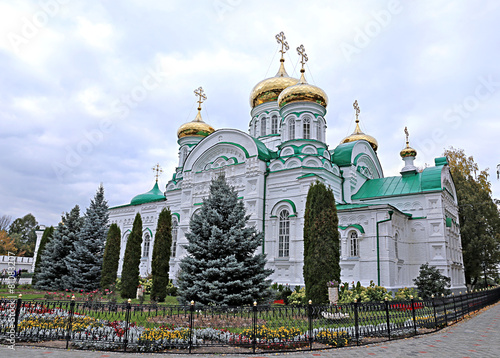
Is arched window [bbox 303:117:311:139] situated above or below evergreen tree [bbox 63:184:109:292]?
above

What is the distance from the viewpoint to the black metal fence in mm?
6617

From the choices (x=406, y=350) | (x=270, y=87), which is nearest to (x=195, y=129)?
(x=270, y=87)

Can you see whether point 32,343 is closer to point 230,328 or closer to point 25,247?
point 230,328

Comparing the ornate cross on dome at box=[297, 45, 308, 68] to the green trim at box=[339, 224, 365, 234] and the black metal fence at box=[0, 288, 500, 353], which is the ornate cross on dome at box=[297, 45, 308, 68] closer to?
the green trim at box=[339, 224, 365, 234]

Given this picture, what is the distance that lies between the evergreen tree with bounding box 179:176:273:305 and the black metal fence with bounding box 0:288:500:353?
5.60 ft

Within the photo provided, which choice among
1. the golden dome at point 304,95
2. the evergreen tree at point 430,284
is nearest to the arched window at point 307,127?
the golden dome at point 304,95

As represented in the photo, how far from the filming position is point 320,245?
429 inches

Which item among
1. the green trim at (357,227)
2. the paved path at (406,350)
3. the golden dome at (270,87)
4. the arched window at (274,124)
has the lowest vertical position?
the paved path at (406,350)

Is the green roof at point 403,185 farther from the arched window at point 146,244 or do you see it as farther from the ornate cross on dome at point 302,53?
the arched window at point 146,244

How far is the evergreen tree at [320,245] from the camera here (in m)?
10.5

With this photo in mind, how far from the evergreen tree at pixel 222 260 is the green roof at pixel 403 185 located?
9.99m

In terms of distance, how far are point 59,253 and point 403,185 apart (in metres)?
17.7

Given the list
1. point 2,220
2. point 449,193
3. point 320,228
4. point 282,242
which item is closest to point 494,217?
point 449,193

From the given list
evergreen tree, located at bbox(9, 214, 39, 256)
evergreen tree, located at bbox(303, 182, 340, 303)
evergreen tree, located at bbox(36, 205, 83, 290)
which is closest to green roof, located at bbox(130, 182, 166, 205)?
evergreen tree, located at bbox(36, 205, 83, 290)
